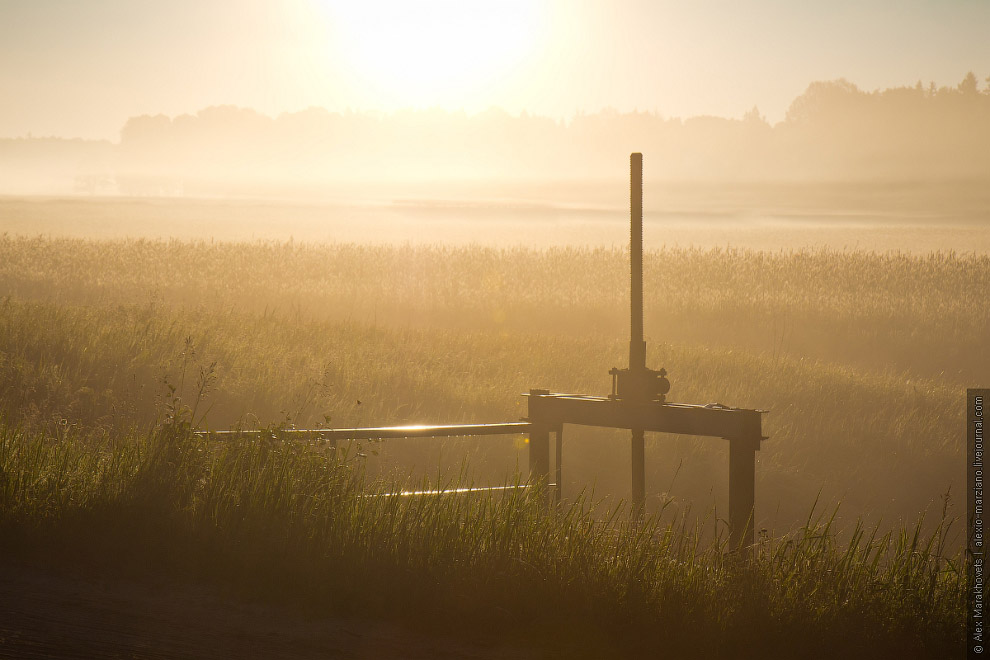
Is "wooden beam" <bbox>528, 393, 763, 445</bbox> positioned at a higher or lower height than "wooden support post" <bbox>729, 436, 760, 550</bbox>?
higher

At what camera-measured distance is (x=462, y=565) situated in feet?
21.3

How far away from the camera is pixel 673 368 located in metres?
21.2

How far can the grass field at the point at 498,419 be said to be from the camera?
21.1ft

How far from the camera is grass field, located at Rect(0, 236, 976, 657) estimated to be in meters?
6.43

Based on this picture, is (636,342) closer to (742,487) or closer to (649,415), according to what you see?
(649,415)

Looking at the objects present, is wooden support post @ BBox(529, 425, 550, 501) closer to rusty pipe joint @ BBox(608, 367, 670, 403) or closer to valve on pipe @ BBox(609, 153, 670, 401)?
valve on pipe @ BBox(609, 153, 670, 401)

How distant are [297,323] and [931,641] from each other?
16.5m

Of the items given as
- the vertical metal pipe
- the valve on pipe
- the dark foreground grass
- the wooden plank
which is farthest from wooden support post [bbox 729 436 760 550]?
the vertical metal pipe

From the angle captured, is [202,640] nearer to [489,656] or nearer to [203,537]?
[203,537]

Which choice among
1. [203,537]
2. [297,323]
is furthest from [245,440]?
[297,323]

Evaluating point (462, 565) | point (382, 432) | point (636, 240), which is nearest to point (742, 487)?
point (636, 240)

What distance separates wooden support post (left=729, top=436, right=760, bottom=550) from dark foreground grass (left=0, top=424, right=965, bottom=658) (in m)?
1.16

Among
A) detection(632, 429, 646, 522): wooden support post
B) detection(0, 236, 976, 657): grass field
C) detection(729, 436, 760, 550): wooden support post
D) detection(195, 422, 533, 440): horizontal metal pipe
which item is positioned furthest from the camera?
detection(632, 429, 646, 522): wooden support post

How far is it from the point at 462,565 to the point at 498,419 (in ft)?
35.0
